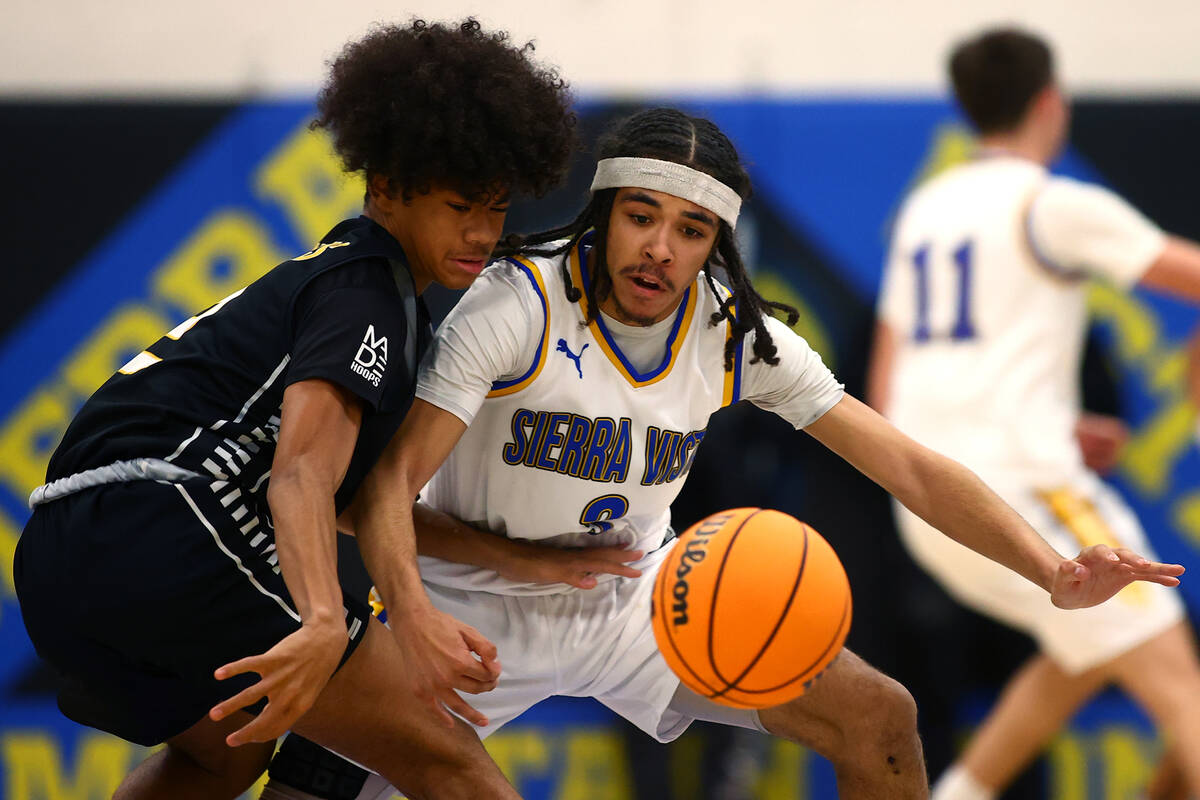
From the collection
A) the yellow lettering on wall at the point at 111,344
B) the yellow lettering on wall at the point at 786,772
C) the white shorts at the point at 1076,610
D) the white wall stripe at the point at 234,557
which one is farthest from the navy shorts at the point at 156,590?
the yellow lettering on wall at the point at 786,772

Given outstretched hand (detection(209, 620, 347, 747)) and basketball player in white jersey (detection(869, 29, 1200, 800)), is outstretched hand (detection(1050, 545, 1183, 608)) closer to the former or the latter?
outstretched hand (detection(209, 620, 347, 747))

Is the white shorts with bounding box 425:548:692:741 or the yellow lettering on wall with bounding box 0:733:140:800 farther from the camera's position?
the yellow lettering on wall with bounding box 0:733:140:800

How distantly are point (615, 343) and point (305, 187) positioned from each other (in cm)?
332

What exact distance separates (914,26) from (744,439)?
2262 millimetres

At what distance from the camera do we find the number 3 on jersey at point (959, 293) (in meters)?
5.46

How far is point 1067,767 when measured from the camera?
628 cm

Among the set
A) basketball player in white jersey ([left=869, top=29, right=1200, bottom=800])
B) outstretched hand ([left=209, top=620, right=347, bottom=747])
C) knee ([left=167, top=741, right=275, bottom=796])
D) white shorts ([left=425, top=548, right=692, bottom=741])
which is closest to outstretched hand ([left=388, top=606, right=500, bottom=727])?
outstretched hand ([left=209, top=620, right=347, bottom=747])

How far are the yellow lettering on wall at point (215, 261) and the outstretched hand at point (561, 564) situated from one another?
3168 mm

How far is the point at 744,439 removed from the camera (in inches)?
238

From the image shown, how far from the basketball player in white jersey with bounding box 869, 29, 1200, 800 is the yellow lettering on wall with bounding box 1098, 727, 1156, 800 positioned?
0.73 meters

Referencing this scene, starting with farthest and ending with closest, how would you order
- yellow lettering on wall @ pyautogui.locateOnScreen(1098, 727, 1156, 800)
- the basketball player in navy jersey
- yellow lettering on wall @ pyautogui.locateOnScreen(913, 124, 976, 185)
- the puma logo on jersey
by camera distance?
1. yellow lettering on wall @ pyautogui.locateOnScreen(913, 124, 976, 185)
2. yellow lettering on wall @ pyautogui.locateOnScreen(1098, 727, 1156, 800)
3. the puma logo on jersey
4. the basketball player in navy jersey

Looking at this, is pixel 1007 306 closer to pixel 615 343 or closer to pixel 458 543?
pixel 615 343

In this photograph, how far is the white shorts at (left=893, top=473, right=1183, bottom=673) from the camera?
5.11 metres

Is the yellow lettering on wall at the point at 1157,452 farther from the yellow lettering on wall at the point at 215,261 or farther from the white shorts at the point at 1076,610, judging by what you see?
the yellow lettering on wall at the point at 215,261
